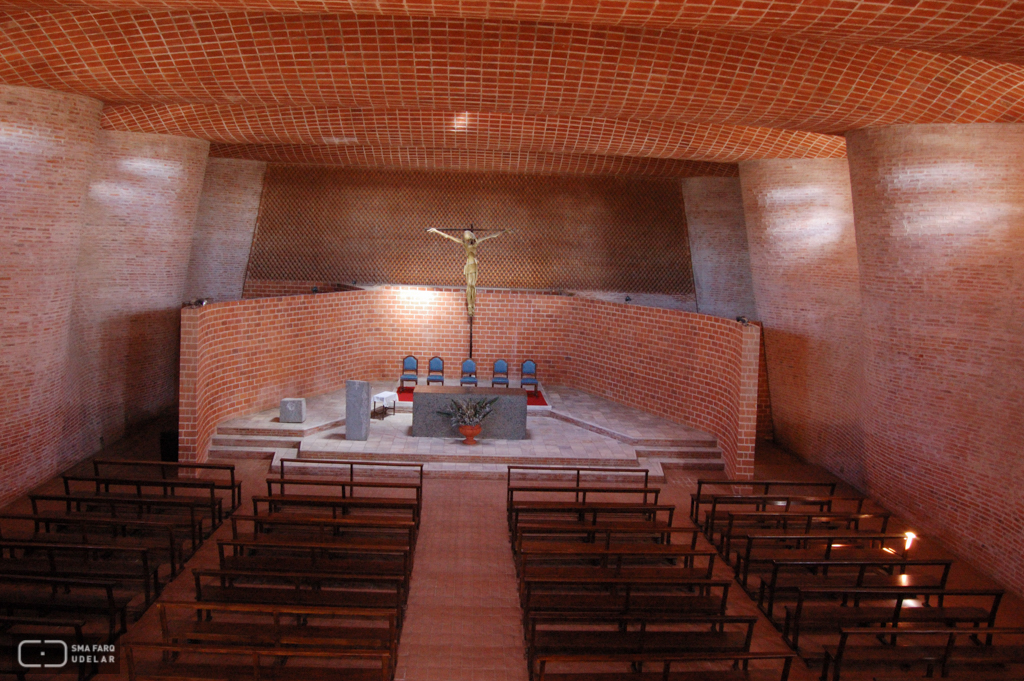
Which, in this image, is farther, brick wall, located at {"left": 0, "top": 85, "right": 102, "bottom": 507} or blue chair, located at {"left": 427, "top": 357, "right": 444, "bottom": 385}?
blue chair, located at {"left": 427, "top": 357, "right": 444, "bottom": 385}

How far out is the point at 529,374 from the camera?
1362cm

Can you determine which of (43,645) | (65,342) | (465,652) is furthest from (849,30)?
(65,342)

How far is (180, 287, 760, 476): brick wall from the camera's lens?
1014 centimetres

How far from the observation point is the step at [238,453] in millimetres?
10305

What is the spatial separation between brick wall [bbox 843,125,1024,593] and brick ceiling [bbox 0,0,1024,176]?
1.57ft

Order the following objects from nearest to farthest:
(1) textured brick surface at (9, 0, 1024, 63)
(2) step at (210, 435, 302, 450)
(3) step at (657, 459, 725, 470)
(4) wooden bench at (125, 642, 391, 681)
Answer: (4) wooden bench at (125, 642, 391, 681) → (1) textured brick surface at (9, 0, 1024, 63) → (2) step at (210, 435, 302, 450) → (3) step at (657, 459, 725, 470)

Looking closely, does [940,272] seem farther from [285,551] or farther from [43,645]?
[43,645]

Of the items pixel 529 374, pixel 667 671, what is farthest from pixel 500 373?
pixel 667 671

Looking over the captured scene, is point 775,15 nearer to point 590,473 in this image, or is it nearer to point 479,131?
point 590,473

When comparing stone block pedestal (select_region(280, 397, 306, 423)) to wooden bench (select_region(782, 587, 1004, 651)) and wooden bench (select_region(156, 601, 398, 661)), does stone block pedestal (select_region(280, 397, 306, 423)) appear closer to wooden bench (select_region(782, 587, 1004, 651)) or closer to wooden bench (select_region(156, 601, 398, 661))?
wooden bench (select_region(156, 601, 398, 661))

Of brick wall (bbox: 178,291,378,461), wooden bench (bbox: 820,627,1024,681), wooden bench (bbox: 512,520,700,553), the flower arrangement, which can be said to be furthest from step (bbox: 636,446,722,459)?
brick wall (bbox: 178,291,378,461)

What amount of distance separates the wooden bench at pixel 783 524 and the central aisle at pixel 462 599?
86.3 inches

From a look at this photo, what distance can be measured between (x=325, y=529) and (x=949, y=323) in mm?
7089

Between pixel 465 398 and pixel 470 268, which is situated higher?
pixel 470 268
